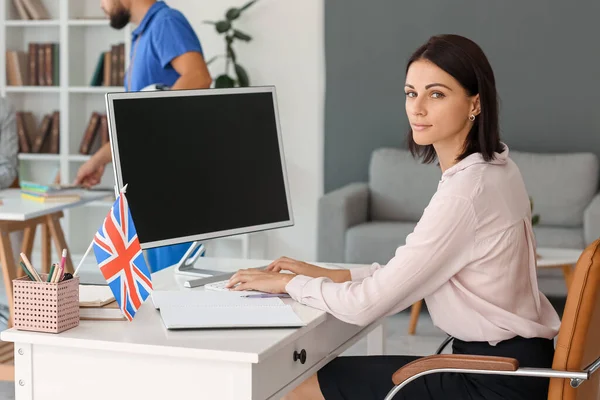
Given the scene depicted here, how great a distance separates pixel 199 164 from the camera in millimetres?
2479

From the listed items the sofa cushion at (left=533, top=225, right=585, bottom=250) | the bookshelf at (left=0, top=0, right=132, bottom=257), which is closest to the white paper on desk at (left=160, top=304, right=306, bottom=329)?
the sofa cushion at (left=533, top=225, right=585, bottom=250)

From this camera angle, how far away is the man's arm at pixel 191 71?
359 centimetres

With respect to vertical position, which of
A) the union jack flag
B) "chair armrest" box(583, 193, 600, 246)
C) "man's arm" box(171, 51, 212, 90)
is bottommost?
"chair armrest" box(583, 193, 600, 246)

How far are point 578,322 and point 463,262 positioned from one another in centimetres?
27

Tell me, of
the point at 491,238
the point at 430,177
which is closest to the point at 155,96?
the point at 491,238

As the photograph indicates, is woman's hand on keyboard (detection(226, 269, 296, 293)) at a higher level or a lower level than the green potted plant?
lower

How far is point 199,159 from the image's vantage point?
248cm

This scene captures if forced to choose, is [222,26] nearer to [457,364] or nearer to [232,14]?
[232,14]

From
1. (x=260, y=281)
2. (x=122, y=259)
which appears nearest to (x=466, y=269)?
(x=260, y=281)

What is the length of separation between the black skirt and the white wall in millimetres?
3982

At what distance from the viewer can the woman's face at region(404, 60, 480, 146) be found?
82.6 inches

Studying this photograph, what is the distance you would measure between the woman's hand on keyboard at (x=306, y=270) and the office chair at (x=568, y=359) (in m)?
0.54

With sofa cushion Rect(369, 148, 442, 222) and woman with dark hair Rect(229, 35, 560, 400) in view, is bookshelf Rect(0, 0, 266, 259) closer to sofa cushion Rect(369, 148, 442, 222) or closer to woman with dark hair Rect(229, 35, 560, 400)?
sofa cushion Rect(369, 148, 442, 222)

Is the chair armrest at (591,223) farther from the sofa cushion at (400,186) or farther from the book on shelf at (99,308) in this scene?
the book on shelf at (99,308)
